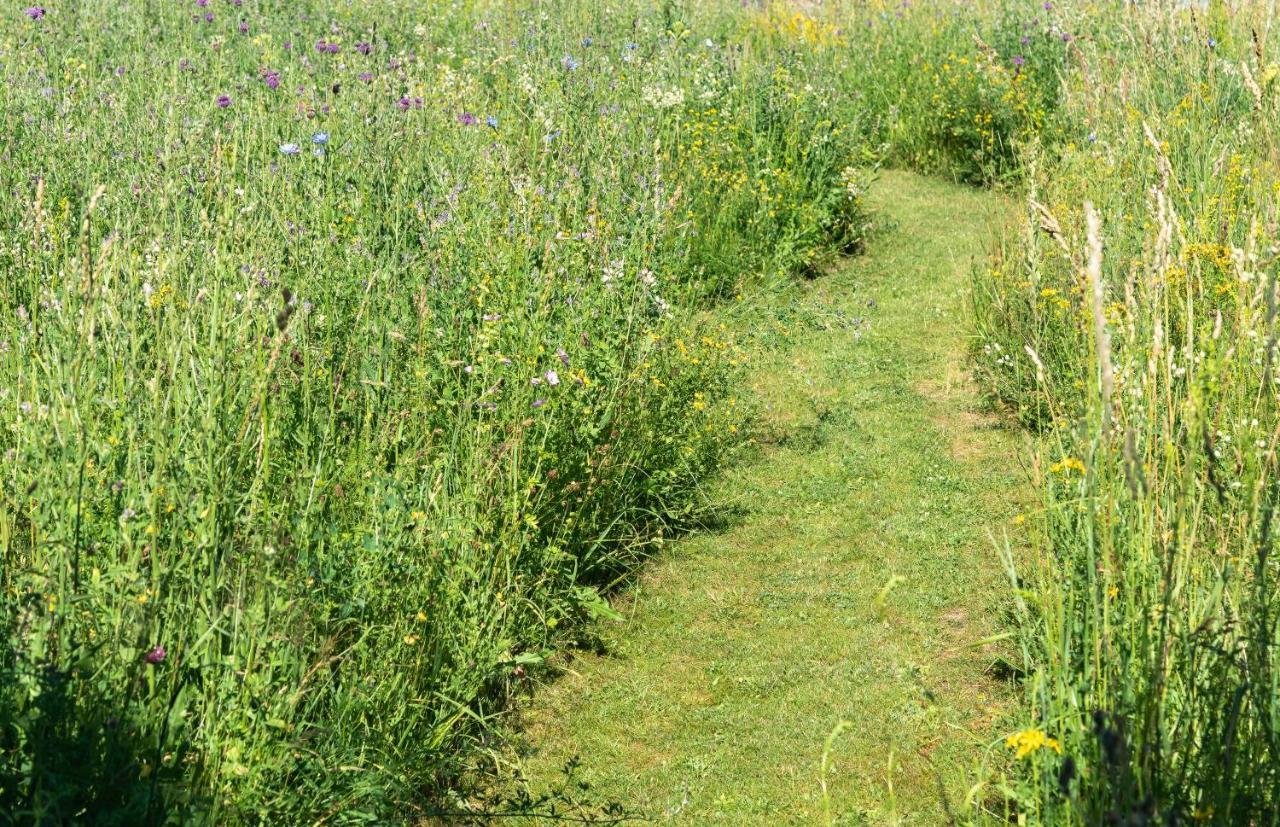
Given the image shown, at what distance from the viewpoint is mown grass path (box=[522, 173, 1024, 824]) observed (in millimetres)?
3840

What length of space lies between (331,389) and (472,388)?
48 cm

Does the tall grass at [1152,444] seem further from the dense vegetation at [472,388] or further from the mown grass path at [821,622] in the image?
the mown grass path at [821,622]

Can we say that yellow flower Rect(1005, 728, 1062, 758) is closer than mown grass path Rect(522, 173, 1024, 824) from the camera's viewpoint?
Yes

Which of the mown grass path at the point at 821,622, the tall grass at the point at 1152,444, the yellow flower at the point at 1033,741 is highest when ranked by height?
the tall grass at the point at 1152,444

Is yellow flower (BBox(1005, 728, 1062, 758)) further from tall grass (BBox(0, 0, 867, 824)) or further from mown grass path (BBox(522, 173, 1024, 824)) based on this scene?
tall grass (BBox(0, 0, 867, 824))

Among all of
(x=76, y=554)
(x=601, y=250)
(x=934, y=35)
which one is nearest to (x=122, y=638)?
(x=76, y=554)

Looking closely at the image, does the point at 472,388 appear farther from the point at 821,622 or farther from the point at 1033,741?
the point at 1033,741

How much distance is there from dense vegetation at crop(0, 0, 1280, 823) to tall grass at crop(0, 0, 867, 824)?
0.02m

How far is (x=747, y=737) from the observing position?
4039 millimetres

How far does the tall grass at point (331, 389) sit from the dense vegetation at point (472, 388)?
2 cm

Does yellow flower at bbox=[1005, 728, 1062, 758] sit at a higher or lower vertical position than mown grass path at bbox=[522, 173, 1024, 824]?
higher

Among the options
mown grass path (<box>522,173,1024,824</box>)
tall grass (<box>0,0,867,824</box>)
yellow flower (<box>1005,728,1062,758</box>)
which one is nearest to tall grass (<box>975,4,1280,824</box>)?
yellow flower (<box>1005,728,1062,758</box>)

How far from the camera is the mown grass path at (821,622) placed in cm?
384

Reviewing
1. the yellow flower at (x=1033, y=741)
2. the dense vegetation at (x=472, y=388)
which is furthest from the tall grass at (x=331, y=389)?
the yellow flower at (x=1033, y=741)
